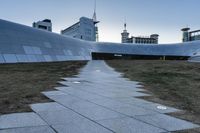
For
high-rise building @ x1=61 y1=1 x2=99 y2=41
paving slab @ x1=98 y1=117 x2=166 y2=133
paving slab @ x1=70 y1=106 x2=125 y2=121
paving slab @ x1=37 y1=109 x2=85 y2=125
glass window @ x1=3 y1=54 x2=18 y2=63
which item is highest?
high-rise building @ x1=61 y1=1 x2=99 y2=41

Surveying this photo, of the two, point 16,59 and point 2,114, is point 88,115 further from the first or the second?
point 16,59

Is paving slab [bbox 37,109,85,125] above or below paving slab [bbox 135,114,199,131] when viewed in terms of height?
above

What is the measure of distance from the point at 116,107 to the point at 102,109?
1.55 ft

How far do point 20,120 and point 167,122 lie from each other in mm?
3190

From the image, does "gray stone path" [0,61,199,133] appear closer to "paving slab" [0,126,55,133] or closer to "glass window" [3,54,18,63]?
"paving slab" [0,126,55,133]

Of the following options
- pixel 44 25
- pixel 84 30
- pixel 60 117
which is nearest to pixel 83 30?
pixel 84 30

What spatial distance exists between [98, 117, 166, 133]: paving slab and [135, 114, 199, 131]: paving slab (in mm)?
238

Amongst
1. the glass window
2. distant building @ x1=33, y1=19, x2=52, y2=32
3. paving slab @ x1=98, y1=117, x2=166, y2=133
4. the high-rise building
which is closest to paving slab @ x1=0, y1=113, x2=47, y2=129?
paving slab @ x1=98, y1=117, x2=166, y2=133

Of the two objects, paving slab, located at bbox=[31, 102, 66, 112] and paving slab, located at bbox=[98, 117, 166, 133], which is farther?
paving slab, located at bbox=[31, 102, 66, 112]

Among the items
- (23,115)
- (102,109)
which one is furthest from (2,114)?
(102,109)

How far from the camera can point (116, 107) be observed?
693cm

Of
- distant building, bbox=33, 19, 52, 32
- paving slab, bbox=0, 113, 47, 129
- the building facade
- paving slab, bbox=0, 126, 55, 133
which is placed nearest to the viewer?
paving slab, bbox=0, 126, 55, 133

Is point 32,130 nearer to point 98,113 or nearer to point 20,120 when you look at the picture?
point 20,120

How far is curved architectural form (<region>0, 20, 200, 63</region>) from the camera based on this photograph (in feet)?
107
